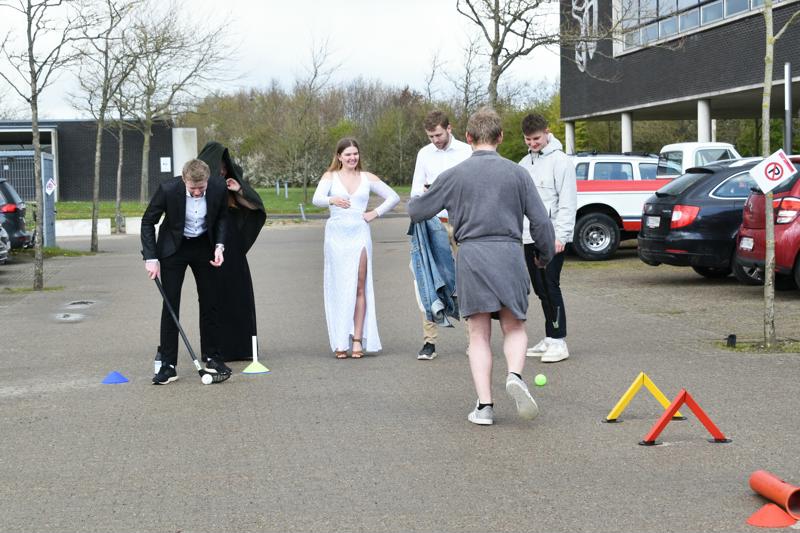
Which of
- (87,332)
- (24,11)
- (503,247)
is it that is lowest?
(87,332)

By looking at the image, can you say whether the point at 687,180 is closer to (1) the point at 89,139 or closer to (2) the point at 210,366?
(2) the point at 210,366

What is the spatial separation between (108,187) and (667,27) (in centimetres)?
3508

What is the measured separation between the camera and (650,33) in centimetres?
3778

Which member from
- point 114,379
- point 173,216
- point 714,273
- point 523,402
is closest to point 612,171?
point 714,273

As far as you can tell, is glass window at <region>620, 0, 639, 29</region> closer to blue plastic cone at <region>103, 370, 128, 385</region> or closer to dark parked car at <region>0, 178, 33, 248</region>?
dark parked car at <region>0, 178, 33, 248</region>

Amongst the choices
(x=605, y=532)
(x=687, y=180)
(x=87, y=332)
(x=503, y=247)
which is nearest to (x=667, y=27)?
(x=687, y=180)

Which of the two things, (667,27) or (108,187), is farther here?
(108,187)

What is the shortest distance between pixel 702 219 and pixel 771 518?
11118 mm

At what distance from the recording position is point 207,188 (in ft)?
30.8

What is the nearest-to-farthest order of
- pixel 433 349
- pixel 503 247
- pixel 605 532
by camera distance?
pixel 605 532 → pixel 503 247 → pixel 433 349

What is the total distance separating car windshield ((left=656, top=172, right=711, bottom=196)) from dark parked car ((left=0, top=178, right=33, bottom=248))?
12894mm

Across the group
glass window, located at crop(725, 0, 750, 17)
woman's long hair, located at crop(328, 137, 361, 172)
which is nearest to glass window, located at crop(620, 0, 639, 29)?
glass window, located at crop(725, 0, 750, 17)

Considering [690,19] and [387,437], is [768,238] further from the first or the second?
[690,19]

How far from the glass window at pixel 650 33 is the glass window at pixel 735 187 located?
22.4 meters
